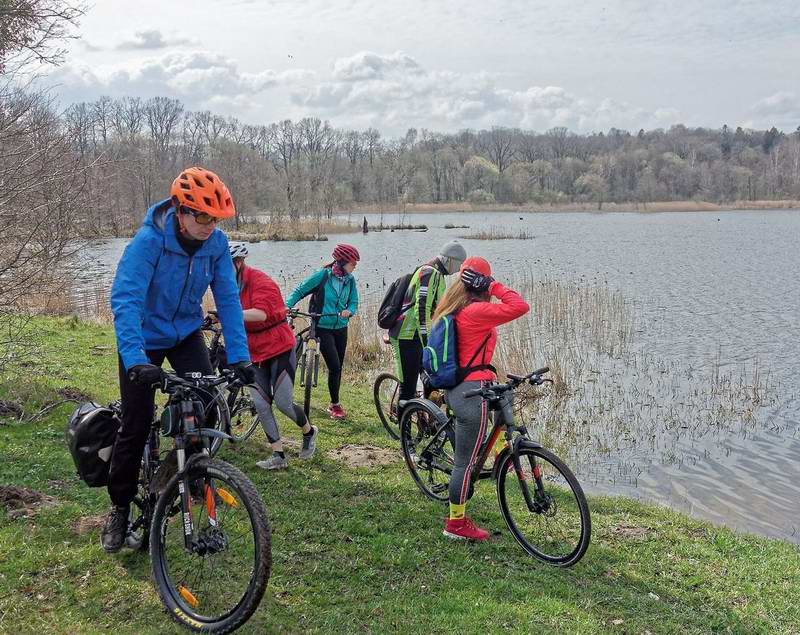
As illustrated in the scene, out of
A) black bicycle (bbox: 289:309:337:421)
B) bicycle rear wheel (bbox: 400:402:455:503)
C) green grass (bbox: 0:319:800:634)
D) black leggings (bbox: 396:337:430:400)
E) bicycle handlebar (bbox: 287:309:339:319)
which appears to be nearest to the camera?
green grass (bbox: 0:319:800:634)

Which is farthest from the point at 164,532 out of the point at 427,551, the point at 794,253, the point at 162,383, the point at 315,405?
the point at 794,253

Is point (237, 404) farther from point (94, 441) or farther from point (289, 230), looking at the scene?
point (289, 230)

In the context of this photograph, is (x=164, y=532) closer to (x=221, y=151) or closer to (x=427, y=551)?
(x=427, y=551)

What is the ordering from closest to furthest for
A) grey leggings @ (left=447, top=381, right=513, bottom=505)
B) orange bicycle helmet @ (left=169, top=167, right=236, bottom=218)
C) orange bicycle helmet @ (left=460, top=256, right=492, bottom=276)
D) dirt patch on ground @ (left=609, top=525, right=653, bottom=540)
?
orange bicycle helmet @ (left=169, top=167, right=236, bottom=218), grey leggings @ (left=447, top=381, right=513, bottom=505), orange bicycle helmet @ (left=460, top=256, right=492, bottom=276), dirt patch on ground @ (left=609, top=525, right=653, bottom=540)

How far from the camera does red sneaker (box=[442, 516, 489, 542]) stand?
4.87 metres

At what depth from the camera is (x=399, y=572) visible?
4379mm

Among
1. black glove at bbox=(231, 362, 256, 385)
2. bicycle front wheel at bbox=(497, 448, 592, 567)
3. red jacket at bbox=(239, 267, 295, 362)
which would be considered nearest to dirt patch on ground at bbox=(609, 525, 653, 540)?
bicycle front wheel at bbox=(497, 448, 592, 567)

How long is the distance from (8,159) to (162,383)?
4.65 meters

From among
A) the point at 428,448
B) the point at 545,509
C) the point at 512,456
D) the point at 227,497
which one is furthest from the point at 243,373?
the point at 428,448

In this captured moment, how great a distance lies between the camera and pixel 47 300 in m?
15.2

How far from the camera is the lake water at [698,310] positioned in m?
7.97

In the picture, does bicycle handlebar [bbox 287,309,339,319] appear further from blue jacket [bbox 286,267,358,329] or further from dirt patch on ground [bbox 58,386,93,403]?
dirt patch on ground [bbox 58,386,93,403]

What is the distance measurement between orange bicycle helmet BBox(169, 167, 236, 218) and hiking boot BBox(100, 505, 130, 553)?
1.95 m

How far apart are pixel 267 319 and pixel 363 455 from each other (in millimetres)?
1852
